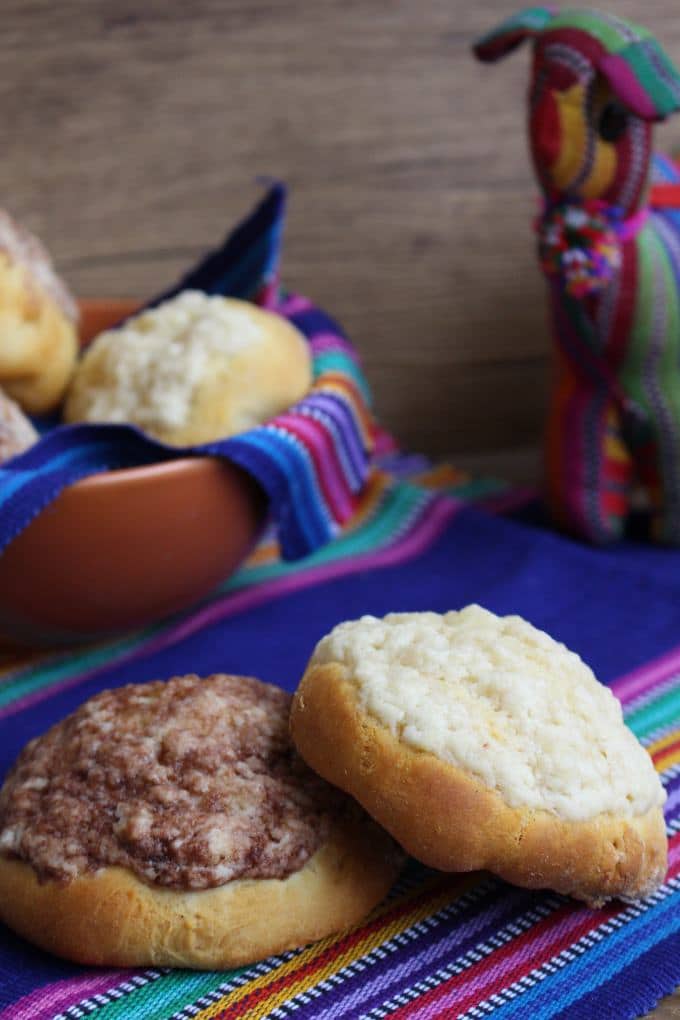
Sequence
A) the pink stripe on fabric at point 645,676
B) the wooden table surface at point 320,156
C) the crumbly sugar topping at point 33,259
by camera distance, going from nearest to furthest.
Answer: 1. the pink stripe on fabric at point 645,676
2. the crumbly sugar topping at point 33,259
3. the wooden table surface at point 320,156

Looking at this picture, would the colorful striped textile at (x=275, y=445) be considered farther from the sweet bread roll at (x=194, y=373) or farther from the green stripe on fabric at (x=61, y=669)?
the green stripe on fabric at (x=61, y=669)

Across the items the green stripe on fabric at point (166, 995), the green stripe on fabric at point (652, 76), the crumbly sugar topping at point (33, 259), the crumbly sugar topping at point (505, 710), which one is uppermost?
the green stripe on fabric at point (652, 76)

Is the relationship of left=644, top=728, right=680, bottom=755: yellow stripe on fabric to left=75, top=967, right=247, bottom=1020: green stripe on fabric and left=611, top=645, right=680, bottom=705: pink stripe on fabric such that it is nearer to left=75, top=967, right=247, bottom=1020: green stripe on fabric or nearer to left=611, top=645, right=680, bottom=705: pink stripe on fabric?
left=611, top=645, right=680, bottom=705: pink stripe on fabric

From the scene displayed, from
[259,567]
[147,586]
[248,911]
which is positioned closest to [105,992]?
[248,911]

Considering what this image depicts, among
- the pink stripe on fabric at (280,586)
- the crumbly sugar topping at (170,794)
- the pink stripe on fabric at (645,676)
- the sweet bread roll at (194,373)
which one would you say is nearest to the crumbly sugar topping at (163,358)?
the sweet bread roll at (194,373)

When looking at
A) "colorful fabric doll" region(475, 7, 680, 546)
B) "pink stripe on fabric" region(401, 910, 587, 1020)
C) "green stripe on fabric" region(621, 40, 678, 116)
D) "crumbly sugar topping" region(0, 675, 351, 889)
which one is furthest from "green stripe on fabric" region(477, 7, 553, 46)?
"pink stripe on fabric" region(401, 910, 587, 1020)

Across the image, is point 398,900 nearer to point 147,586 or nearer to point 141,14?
point 147,586
